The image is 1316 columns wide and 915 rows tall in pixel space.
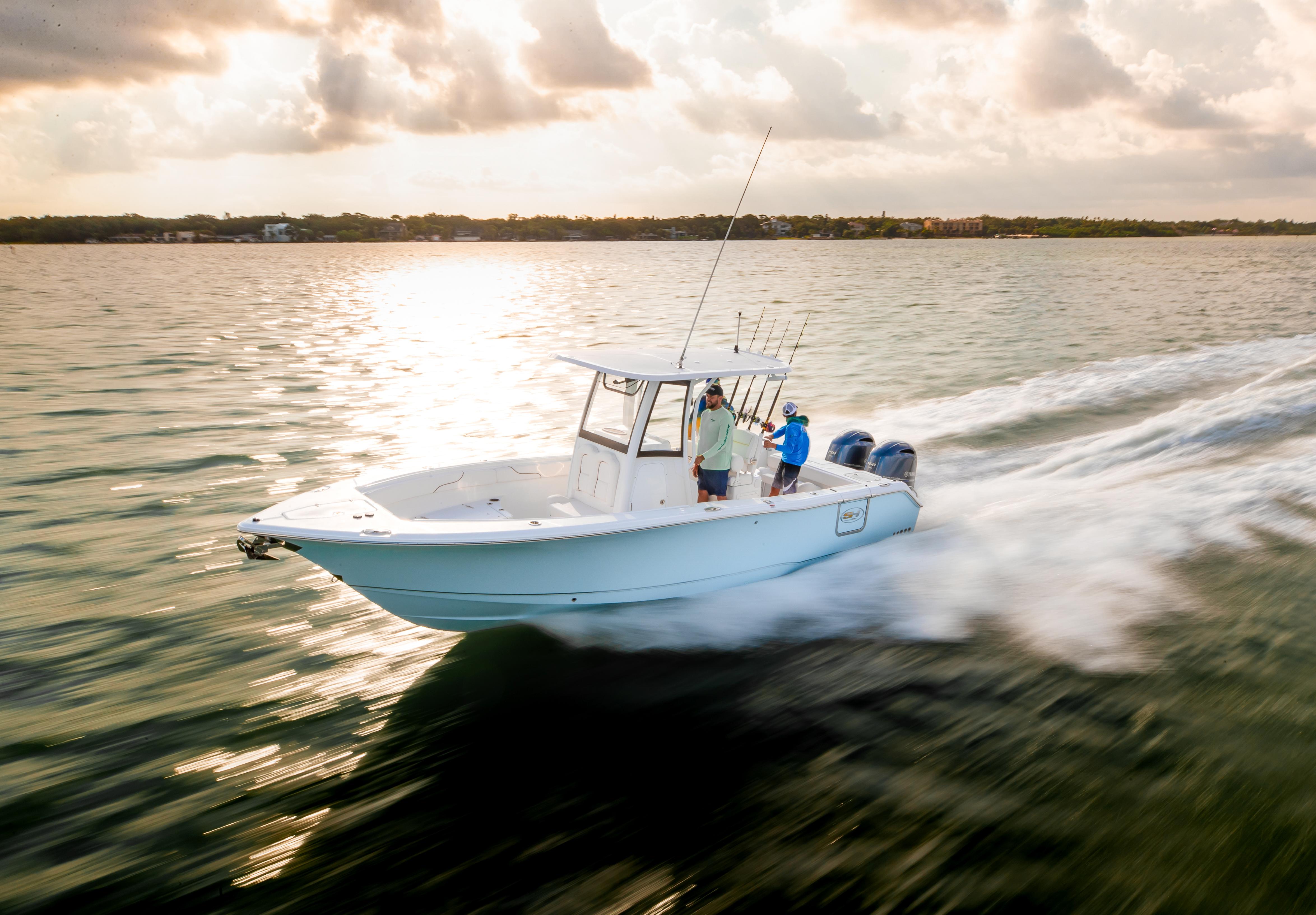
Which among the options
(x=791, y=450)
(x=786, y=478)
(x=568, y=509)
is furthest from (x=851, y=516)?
(x=568, y=509)

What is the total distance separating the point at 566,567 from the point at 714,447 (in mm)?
1827

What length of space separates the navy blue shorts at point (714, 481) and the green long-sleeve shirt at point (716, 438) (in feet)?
0.11

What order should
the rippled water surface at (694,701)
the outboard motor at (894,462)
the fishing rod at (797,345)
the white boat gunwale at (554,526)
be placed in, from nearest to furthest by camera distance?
the rippled water surface at (694,701), the white boat gunwale at (554,526), the outboard motor at (894,462), the fishing rod at (797,345)

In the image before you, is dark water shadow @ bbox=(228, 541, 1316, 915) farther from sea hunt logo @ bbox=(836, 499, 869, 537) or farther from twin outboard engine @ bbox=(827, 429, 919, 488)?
twin outboard engine @ bbox=(827, 429, 919, 488)

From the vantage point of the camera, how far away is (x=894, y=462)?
9.07 meters

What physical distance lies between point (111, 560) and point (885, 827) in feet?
26.7

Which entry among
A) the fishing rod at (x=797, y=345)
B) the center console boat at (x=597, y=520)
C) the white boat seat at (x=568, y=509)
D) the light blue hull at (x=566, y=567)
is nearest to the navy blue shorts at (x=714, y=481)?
the center console boat at (x=597, y=520)

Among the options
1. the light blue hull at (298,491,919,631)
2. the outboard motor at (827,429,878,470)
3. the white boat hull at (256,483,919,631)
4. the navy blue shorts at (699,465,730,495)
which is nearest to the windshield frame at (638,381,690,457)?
the navy blue shorts at (699,465,730,495)

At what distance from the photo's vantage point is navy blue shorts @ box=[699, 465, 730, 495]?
7.57m

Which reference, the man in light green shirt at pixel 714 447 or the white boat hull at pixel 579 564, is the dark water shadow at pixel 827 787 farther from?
the man in light green shirt at pixel 714 447

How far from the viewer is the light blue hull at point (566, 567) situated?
6.25 metres

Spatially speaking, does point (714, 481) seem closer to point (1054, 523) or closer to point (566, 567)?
point (566, 567)

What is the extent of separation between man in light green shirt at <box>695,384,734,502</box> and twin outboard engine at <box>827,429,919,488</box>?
87.1 inches

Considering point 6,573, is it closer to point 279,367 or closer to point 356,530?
point 356,530
